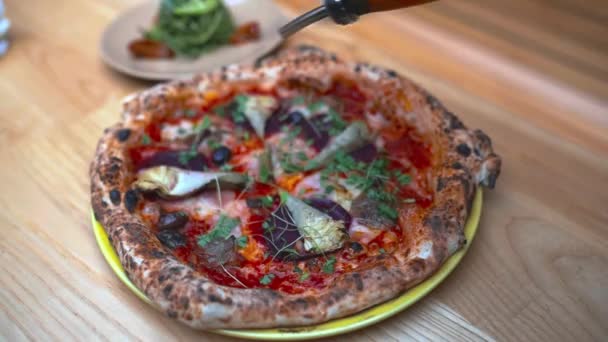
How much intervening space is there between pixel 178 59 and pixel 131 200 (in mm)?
865

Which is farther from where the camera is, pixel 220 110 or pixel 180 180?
pixel 220 110

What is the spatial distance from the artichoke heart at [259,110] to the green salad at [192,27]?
1.74 feet

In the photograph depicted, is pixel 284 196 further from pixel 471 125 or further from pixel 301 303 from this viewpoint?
pixel 471 125

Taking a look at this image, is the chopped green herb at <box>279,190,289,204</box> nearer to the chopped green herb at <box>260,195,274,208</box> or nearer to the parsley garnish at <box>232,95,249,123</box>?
the chopped green herb at <box>260,195,274,208</box>

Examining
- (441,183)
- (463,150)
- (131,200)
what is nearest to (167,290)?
(131,200)

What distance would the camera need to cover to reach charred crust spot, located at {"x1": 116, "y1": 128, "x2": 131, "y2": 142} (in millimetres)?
1609

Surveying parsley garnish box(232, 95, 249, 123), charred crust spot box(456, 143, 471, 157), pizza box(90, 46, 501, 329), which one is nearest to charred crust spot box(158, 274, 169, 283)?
pizza box(90, 46, 501, 329)

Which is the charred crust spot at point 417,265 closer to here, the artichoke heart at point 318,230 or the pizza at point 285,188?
the pizza at point 285,188

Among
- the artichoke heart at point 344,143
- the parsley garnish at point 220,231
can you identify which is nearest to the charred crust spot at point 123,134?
the parsley garnish at point 220,231

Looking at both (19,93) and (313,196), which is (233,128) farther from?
(19,93)

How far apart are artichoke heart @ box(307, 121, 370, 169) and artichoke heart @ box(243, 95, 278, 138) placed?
0.67 ft

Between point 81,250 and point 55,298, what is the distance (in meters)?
0.15

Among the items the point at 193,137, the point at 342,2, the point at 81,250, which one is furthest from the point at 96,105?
the point at 342,2

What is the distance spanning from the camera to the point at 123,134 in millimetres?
1619
